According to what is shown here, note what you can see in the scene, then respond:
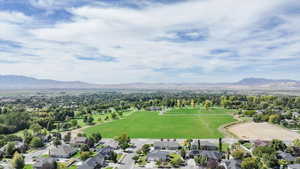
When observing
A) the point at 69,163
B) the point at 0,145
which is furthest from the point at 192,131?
the point at 0,145

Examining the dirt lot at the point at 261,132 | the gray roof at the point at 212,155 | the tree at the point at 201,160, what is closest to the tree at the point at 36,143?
the tree at the point at 201,160

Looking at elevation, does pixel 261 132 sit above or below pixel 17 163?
below

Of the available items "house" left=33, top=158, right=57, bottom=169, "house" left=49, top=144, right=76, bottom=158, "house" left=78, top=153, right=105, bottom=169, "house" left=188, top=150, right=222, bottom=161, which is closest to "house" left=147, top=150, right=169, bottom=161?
"house" left=188, top=150, right=222, bottom=161

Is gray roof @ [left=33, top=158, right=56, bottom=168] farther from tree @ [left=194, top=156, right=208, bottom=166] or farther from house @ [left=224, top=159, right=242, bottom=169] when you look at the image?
house @ [left=224, top=159, right=242, bottom=169]

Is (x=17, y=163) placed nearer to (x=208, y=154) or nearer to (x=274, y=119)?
(x=208, y=154)

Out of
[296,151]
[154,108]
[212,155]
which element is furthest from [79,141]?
[154,108]

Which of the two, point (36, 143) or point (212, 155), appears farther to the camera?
point (36, 143)
